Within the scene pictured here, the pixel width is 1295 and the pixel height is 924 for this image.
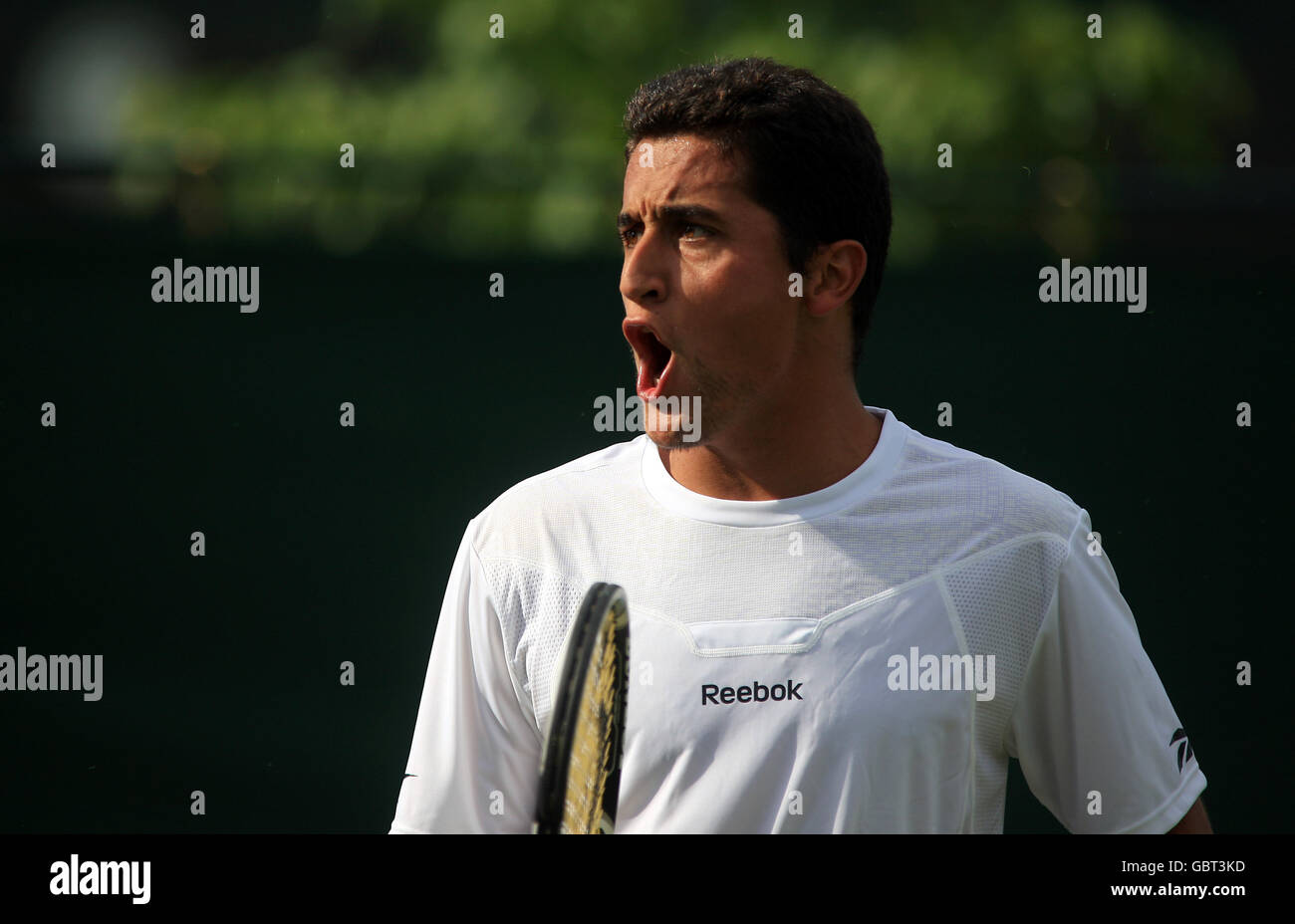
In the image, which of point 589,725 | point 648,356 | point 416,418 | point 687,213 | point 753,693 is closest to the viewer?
point 589,725

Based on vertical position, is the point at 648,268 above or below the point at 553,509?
above

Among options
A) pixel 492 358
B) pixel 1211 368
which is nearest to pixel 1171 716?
pixel 1211 368

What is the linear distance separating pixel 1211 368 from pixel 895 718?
9.35 feet

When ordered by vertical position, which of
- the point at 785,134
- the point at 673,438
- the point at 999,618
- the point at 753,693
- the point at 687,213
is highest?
the point at 785,134

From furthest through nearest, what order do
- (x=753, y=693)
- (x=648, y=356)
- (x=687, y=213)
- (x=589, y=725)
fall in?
1. (x=648, y=356)
2. (x=687, y=213)
3. (x=753, y=693)
4. (x=589, y=725)

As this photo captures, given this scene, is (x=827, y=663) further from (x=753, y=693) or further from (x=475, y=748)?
(x=475, y=748)

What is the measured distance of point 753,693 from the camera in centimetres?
217

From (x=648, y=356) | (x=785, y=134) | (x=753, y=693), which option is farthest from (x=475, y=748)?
(x=785, y=134)

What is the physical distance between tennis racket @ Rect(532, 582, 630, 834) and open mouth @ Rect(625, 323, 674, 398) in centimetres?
46

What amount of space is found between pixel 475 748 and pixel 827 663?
0.58m

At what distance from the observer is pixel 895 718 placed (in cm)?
213

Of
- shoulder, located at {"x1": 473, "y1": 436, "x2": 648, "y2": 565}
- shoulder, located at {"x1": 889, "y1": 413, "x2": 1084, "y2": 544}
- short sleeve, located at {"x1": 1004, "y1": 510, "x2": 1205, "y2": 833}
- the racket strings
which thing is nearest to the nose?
shoulder, located at {"x1": 473, "y1": 436, "x2": 648, "y2": 565}

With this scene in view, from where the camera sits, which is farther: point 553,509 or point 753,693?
point 553,509

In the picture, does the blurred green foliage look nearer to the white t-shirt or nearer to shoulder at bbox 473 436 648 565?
shoulder at bbox 473 436 648 565
